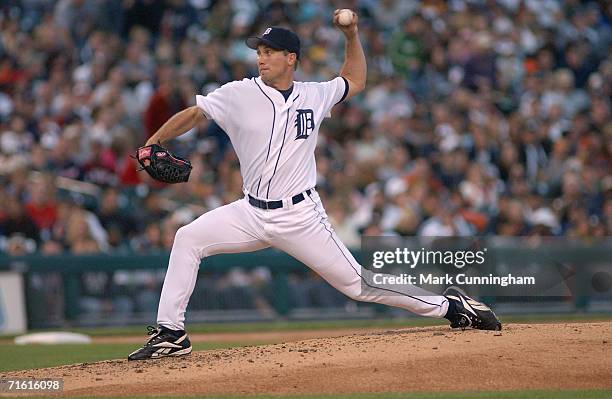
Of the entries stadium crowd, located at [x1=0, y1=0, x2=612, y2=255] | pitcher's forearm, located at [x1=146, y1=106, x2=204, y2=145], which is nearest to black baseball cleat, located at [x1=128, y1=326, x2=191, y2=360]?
pitcher's forearm, located at [x1=146, y1=106, x2=204, y2=145]

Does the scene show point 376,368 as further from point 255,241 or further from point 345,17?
point 345,17

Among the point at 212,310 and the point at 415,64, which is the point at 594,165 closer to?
the point at 415,64

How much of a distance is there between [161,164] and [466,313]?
2.30 m

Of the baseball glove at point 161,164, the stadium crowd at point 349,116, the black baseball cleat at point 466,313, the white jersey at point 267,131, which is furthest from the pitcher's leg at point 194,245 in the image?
the stadium crowd at point 349,116

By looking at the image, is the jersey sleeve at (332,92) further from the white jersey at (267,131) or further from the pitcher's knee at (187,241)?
the pitcher's knee at (187,241)

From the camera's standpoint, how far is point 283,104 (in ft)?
22.7

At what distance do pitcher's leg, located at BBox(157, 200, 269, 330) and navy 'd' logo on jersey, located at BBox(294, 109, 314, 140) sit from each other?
59cm

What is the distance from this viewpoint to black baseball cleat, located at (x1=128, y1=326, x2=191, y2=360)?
7070 millimetres

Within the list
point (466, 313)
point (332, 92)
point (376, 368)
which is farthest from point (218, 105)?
point (466, 313)

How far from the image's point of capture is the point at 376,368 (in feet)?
22.0

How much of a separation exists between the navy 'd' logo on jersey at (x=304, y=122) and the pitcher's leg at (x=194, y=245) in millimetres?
589

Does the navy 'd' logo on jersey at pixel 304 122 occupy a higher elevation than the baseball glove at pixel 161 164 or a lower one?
higher

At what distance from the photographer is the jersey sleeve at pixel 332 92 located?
282 inches

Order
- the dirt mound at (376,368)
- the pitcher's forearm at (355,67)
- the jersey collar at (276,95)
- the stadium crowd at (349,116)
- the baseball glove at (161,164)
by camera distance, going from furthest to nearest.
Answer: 1. the stadium crowd at (349,116)
2. the pitcher's forearm at (355,67)
3. the jersey collar at (276,95)
4. the baseball glove at (161,164)
5. the dirt mound at (376,368)
